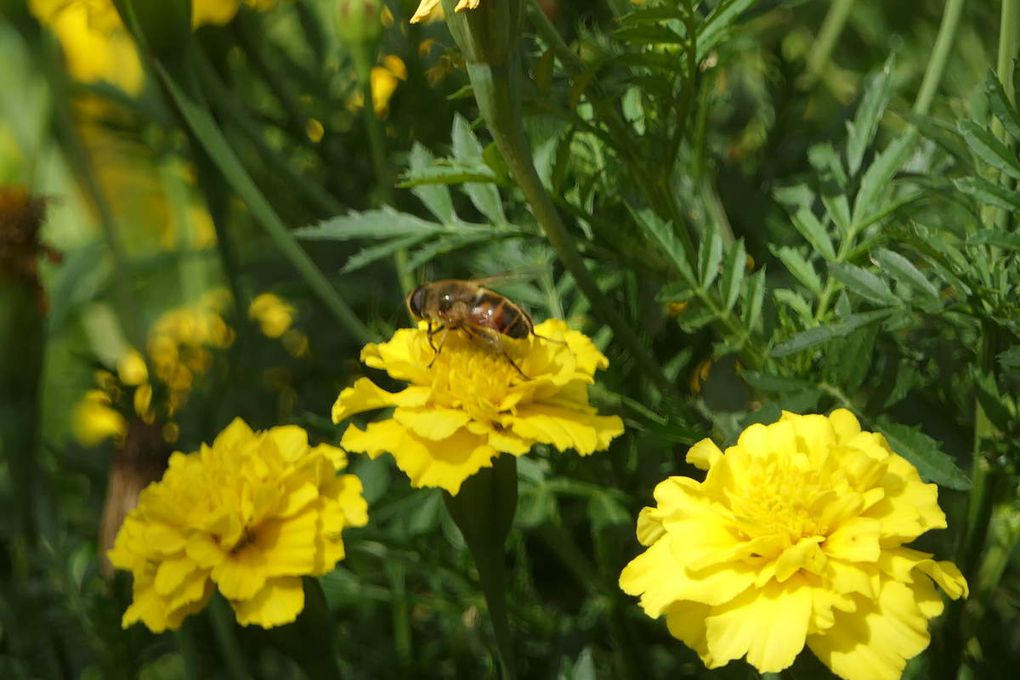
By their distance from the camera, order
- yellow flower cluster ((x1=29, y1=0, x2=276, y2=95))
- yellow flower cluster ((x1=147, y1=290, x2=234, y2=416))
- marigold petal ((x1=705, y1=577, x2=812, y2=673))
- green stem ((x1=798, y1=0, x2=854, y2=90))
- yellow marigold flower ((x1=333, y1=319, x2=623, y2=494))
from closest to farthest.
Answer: marigold petal ((x1=705, y1=577, x2=812, y2=673)) → yellow marigold flower ((x1=333, y1=319, x2=623, y2=494)) → green stem ((x1=798, y1=0, x2=854, y2=90)) → yellow flower cluster ((x1=147, y1=290, x2=234, y2=416)) → yellow flower cluster ((x1=29, y1=0, x2=276, y2=95))

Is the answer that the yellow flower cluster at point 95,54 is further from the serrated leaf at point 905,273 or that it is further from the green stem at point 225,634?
the serrated leaf at point 905,273

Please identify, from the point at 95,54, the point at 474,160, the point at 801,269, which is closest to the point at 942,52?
the point at 801,269

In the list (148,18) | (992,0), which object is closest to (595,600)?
(148,18)

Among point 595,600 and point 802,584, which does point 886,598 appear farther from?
point 595,600

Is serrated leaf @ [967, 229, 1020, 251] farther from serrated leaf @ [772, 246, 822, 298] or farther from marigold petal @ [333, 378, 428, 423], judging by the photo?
marigold petal @ [333, 378, 428, 423]

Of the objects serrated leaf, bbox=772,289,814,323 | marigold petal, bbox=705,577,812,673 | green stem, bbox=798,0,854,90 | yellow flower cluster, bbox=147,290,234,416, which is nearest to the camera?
marigold petal, bbox=705,577,812,673

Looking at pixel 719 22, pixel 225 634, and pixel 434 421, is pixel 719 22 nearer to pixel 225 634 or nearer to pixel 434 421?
pixel 434 421

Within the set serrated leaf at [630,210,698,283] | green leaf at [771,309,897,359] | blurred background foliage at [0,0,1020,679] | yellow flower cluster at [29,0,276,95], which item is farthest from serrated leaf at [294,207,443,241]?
yellow flower cluster at [29,0,276,95]
